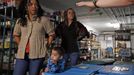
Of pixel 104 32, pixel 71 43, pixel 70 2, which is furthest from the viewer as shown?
pixel 104 32

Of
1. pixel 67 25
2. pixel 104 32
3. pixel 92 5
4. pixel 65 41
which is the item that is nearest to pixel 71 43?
pixel 65 41

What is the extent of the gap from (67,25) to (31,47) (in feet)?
2.85

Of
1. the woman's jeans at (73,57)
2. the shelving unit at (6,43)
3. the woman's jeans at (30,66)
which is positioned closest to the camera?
the woman's jeans at (30,66)

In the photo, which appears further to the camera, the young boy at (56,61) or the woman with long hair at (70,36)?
the woman with long hair at (70,36)

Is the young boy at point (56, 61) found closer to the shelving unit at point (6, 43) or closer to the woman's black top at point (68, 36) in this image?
the woman's black top at point (68, 36)

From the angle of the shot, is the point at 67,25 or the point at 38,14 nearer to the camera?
the point at 38,14

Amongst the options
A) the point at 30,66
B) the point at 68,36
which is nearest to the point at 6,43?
the point at 68,36

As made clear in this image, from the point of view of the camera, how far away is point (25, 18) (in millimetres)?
2209

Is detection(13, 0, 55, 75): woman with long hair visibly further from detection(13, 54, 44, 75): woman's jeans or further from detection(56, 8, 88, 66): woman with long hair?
detection(56, 8, 88, 66): woman with long hair

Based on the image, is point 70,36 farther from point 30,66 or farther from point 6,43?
point 6,43

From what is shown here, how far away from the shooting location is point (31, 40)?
6.97ft

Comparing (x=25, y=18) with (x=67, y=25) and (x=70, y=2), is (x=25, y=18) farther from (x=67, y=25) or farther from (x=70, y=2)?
(x=70, y=2)

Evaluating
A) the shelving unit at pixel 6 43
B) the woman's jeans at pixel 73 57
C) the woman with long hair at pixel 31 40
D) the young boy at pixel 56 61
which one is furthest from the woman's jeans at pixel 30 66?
the shelving unit at pixel 6 43

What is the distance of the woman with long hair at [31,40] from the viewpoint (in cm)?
211
